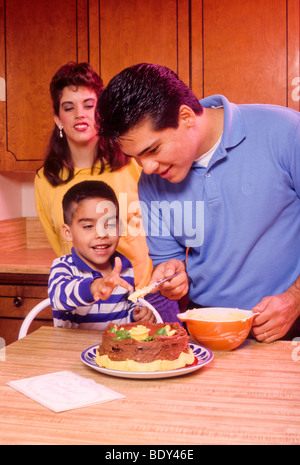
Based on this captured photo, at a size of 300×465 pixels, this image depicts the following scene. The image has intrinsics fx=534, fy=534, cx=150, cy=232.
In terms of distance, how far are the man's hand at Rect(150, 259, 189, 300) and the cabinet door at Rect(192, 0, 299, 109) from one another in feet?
4.47

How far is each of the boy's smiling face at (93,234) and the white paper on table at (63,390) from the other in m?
0.73

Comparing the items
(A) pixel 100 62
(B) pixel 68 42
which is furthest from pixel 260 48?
(B) pixel 68 42

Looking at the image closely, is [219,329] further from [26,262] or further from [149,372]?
[26,262]

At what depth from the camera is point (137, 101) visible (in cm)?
126

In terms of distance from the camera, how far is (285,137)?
1421 mm

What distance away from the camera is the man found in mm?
1379

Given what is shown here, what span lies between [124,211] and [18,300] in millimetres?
679

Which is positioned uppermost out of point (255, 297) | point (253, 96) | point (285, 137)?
point (253, 96)

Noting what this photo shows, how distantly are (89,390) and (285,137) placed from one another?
0.85 meters

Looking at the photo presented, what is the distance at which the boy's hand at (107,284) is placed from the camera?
123cm

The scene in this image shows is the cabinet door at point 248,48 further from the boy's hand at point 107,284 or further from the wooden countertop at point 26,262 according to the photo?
the boy's hand at point 107,284

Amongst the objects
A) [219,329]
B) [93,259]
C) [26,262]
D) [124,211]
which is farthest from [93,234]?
[26,262]

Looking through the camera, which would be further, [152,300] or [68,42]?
[68,42]
